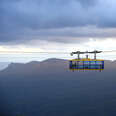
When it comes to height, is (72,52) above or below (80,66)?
above

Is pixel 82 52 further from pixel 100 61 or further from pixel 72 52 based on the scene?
pixel 100 61

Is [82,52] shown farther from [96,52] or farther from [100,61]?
[100,61]

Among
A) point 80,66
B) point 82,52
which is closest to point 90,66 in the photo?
point 80,66

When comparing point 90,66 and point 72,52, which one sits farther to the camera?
point 90,66

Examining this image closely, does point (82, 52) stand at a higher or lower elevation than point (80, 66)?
higher

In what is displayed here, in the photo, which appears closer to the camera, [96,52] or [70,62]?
[96,52]

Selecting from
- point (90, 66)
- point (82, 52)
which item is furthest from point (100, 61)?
point (82, 52)

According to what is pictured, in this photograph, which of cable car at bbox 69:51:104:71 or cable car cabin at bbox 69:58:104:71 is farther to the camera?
cable car cabin at bbox 69:58:104:71

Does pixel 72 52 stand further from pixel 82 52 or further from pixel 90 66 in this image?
pixel 90 66

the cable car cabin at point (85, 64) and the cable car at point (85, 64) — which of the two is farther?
the cable car cabin at point (85, 64)
